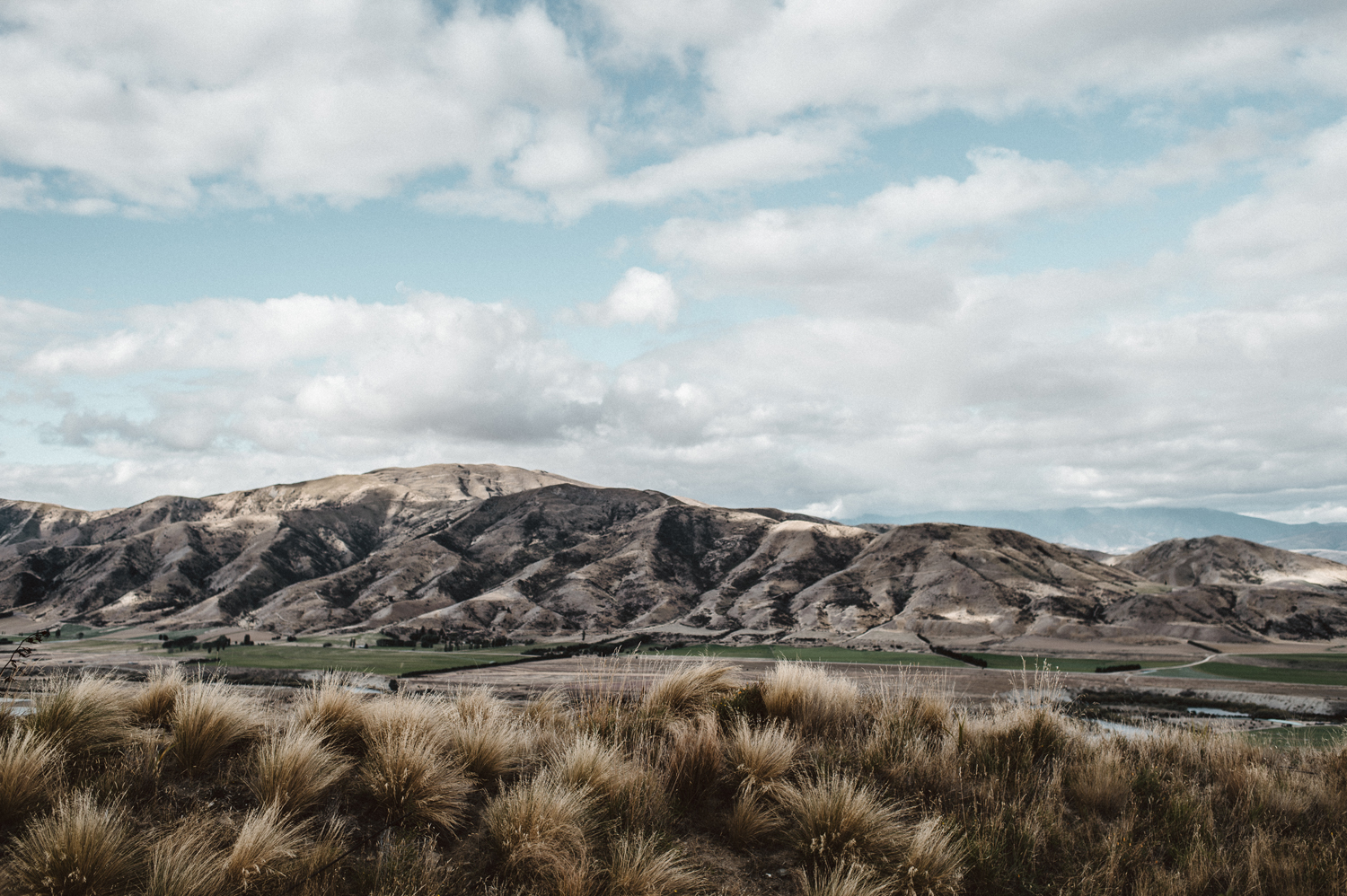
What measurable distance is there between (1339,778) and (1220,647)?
103907mm

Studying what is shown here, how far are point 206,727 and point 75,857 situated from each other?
2405 millimetres

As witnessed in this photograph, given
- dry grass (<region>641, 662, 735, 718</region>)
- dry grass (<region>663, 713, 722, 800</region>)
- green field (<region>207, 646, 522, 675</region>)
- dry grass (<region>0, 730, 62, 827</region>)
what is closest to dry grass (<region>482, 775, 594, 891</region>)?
dry grass (<region>663, 713, 722, 800</region>)

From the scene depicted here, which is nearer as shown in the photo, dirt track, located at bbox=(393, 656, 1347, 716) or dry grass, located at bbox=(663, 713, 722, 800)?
dry grass, located at bbox=(663, 713, 722, 800)

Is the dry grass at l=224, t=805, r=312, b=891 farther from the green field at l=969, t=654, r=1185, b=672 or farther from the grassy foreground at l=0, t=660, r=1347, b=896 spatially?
the green field at l=969, t=654, r=1185, b=672

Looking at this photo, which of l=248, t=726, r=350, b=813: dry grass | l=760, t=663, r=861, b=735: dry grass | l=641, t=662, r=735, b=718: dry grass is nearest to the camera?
l=248, t=726, r=350, b=813: dry grass

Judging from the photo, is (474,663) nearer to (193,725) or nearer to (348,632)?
(348,632)

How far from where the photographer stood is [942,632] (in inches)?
4031

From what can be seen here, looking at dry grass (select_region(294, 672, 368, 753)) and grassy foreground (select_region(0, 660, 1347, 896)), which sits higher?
dry grass (select_region(294, 672, 368, 753))

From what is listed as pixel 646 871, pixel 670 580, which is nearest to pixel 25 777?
pixel 646 871

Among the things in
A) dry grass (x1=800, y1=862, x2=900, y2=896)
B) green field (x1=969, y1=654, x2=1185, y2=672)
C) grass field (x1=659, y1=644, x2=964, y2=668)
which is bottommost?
grass field (x1=659, y1=644, x2=964, y2=668)

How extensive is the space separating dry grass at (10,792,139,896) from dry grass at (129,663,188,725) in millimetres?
2901

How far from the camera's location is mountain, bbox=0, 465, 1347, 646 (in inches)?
4141

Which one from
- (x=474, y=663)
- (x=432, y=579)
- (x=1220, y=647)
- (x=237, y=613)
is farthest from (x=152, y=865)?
(x=237, y=613)

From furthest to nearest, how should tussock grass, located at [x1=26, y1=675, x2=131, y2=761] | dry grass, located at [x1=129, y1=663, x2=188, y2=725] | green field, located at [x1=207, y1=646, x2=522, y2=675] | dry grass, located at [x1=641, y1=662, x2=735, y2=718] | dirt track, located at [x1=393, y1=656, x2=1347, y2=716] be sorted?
green field, located at [x1=207, y1=646, x2=522, y2=675]
dirt track, located at [x1=393, y1=656, x2=1347, y2=716]
dry grass, located at [x1=641, y1=662, x2=735, y2=718]
dry grass, located at [x1=129, y1=663, x2=188, y2=725]
tussock grass, located at [x1=26, y1=675, x2=131, y2=761]
